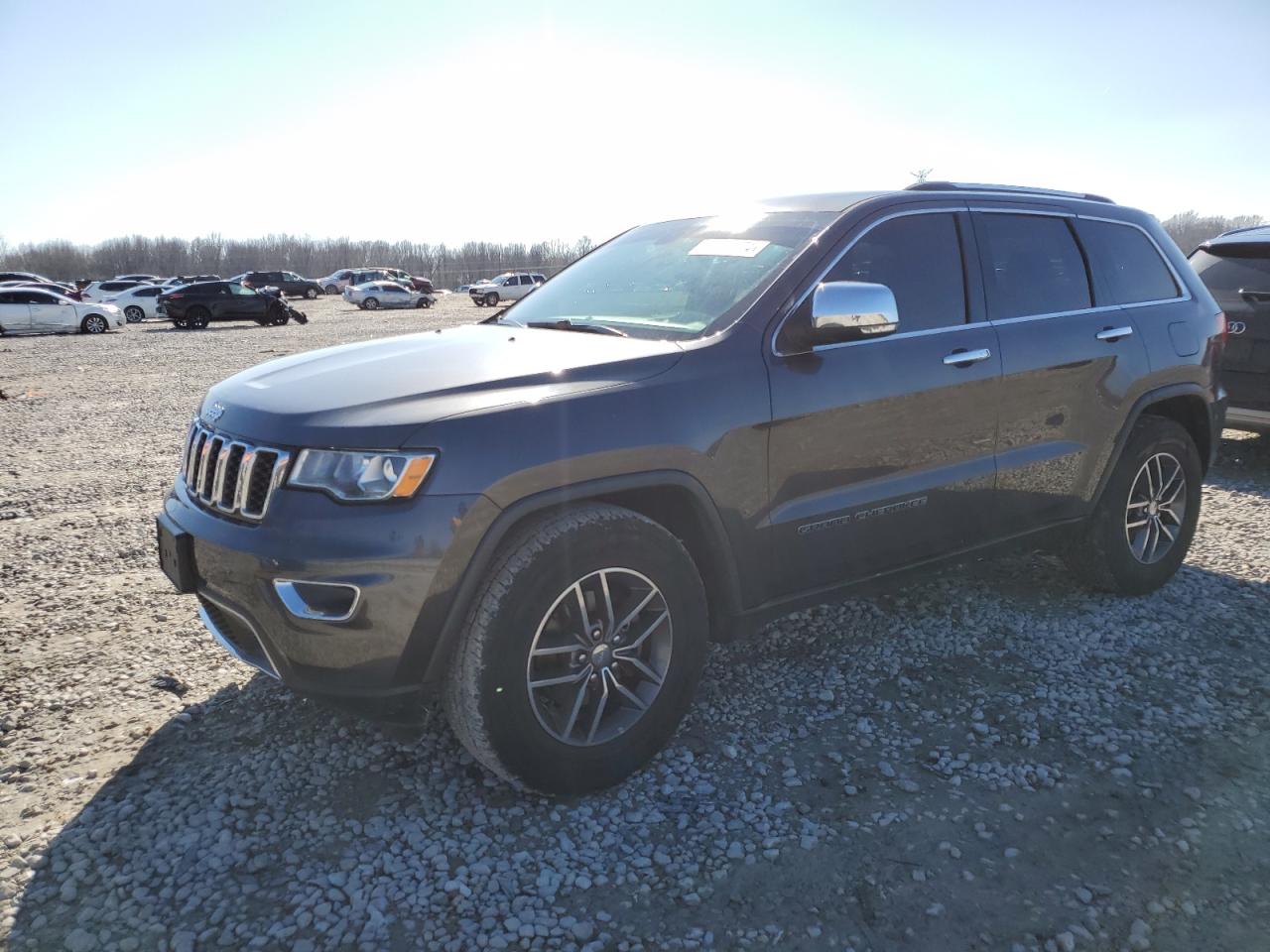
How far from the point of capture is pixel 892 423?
3371 millimetres

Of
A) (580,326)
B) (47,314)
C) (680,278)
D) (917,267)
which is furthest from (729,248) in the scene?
(47,314)

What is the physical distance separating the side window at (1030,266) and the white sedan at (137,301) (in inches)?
1469

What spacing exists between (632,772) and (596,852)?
14.1 inches

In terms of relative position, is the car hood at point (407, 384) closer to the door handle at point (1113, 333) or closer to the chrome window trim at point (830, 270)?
the chrome window trim at point (830, 270)

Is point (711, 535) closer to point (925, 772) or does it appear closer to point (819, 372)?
point (819, 372)

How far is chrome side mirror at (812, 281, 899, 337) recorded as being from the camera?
3049 millimetres

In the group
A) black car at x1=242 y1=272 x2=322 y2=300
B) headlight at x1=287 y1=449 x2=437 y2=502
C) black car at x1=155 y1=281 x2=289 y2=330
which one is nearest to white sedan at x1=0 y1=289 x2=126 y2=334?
black car at x1=155 y1=281 x2=289 y2=330

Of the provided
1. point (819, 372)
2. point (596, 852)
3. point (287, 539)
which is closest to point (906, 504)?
point (819, 372)

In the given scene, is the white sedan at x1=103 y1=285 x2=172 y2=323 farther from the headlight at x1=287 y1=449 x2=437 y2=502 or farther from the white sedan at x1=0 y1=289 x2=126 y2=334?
the headlight at x1=287 y1=449 x2=437 y2=502

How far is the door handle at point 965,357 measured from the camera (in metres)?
3.56

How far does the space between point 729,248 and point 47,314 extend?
29946 mm

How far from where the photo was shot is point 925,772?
3.06m

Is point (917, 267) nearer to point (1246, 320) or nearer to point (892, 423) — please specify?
point (892, 423)

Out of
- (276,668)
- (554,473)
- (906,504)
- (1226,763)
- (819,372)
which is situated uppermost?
(819,372)
